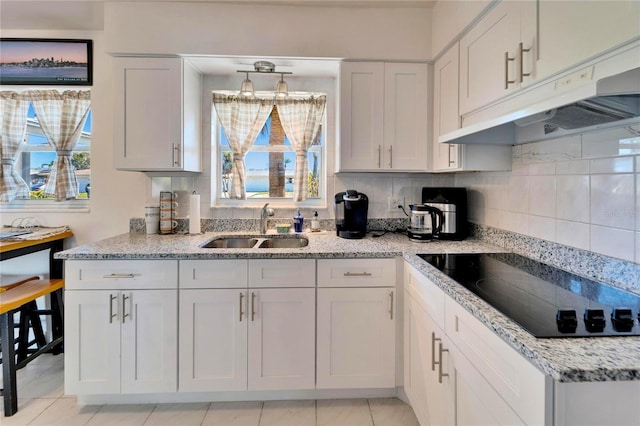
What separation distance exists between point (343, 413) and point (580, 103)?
5.89ft

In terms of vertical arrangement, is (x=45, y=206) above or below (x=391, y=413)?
above

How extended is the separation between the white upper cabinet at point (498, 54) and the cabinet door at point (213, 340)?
1.63m

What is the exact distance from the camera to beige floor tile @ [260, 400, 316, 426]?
1.69 m

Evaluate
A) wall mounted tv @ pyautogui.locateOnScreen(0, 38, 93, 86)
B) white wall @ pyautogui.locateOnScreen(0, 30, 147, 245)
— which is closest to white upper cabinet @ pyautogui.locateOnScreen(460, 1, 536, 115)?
white wall @ pyautogui.locateOnScreen(0, 30, 147, 245)

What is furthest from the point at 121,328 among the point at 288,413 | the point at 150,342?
the point at 288,413

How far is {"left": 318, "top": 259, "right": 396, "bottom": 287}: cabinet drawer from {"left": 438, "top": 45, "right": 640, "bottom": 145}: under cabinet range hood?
0.77m

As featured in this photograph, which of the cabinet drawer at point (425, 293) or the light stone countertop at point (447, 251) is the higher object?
the light stone countertop at point (447, 251)

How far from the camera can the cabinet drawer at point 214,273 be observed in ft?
5.68

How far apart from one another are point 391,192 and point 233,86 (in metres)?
1.50

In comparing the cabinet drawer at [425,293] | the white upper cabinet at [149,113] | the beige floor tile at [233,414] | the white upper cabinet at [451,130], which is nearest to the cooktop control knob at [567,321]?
the cabinet drawer at [425,293]

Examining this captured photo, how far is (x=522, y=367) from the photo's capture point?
0.77m

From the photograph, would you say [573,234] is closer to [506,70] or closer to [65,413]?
[506,70]

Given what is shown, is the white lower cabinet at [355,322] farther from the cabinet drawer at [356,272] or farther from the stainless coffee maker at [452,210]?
the stainless coffee maker at [452,210]

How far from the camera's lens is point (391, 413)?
175cm
